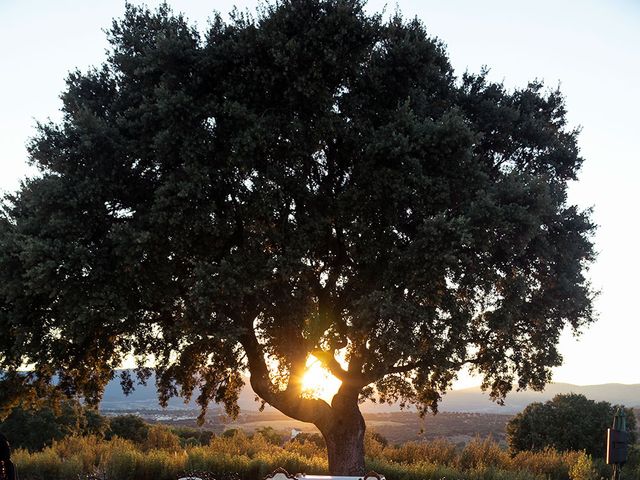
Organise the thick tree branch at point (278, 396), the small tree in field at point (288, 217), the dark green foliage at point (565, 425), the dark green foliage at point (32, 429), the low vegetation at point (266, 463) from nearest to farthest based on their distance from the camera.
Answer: the small tree in field at point (288, 217)
the thick tree branch at point (278, 396)
the low vegetation at point (266, 463)
the dark green foliage at point (565, 425)
the dark green foliage at point (32, 429)

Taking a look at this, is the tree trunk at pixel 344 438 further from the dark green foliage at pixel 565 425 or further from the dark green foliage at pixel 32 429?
the dark green foliage at pixel 32 429

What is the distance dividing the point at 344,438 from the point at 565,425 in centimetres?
1783

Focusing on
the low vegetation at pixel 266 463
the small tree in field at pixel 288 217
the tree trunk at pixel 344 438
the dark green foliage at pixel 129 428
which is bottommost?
the dark green foliage at pixel 129 428

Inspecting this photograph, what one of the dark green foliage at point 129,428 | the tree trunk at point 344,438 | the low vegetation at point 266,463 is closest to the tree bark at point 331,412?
the tree trunk at point 344,438

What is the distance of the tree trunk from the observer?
60.2ft

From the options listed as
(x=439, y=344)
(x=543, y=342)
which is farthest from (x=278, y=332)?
(x=543, y=342)

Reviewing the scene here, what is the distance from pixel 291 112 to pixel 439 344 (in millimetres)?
6718

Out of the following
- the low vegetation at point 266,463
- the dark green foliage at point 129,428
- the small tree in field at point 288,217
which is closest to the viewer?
the small tree in field at point 288,217

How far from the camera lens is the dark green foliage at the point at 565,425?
31.1 m

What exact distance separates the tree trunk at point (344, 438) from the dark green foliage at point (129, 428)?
69.3 ft

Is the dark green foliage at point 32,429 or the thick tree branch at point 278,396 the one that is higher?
the thick tree branch at point 278,396

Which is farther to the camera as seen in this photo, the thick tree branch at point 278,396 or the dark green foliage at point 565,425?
the dark green foliage at point 565,425

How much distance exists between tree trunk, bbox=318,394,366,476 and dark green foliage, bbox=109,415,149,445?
21.1 m

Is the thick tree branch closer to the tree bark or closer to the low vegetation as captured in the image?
the tree bark
